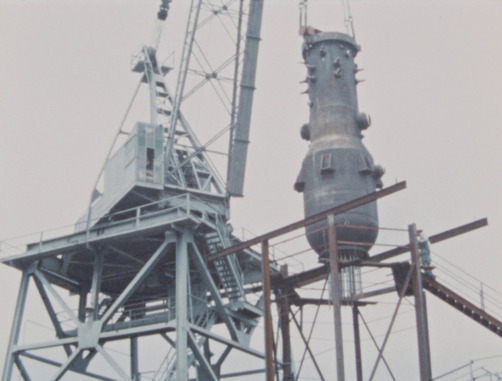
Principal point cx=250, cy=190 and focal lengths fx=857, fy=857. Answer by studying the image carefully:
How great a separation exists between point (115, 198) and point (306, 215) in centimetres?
1038

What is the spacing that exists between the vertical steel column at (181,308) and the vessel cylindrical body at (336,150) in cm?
610

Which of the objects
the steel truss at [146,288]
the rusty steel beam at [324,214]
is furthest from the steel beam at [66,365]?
the rusty steel beam at [324,214]

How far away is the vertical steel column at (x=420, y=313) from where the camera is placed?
91.3 feet

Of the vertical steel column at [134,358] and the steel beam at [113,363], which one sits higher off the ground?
the vertical steel column at [134,358]

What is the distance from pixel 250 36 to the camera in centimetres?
4447

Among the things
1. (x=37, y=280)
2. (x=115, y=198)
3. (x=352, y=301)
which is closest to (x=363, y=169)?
(x=352, y=301)

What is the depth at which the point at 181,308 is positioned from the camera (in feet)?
124

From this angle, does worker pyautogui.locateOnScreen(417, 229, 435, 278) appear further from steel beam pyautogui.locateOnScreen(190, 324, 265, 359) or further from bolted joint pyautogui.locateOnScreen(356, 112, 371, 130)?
steel beam pyautogui.locateOnScreen(190, 324, 265, 359)

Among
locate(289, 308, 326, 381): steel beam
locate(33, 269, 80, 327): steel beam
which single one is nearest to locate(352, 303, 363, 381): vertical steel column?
locate(289, 308, 326, 381): steel beam

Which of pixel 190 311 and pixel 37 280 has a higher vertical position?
pixel 37 280

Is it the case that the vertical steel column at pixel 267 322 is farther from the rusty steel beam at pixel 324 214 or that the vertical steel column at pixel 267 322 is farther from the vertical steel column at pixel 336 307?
the vertical steel column at pixel 336 307

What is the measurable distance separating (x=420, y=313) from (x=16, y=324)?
22490mm

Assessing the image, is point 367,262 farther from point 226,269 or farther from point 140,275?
point 140,275

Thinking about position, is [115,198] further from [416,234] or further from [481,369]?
[481,369]
